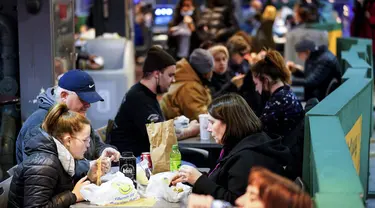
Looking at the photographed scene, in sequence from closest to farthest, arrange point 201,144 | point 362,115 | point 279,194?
point 279,194 → point 362,115 → point 201,144

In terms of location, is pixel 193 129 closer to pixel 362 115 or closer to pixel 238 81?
pixel 362 115

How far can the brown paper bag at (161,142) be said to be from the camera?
6.56 meters

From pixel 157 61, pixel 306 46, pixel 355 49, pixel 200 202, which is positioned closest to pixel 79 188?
pixel 200 202

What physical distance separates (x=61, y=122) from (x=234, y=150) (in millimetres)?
1080

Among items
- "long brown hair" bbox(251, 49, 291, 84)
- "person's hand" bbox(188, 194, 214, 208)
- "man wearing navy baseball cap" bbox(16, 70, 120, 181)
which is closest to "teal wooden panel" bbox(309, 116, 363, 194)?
"person's hand" bbox(188, 194, 214, 208)

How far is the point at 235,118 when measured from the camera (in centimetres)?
564

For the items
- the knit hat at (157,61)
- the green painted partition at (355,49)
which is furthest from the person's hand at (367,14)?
the knit hat at (157,61)

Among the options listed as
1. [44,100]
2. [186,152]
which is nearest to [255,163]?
[44,100]

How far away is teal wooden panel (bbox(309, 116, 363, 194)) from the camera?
4.07 meters

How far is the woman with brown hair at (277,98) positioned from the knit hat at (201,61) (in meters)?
1.39

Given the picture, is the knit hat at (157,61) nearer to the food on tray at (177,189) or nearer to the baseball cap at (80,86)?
the baseball cap at (80,86)

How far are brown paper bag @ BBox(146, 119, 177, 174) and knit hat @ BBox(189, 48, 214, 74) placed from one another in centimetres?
288

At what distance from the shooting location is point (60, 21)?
9.29 m

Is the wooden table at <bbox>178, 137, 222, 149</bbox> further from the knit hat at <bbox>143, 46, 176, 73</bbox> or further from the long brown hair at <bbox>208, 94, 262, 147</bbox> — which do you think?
the long brown hair at <bbox>208, 94, 262, 147</bbox>
